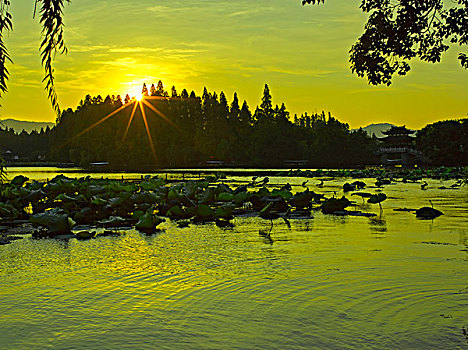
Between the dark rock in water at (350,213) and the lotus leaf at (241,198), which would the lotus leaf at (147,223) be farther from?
the dark rock in water at (350,213)

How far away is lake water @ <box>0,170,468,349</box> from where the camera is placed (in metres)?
4.91

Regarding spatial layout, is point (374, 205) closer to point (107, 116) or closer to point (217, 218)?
point (217, 218)

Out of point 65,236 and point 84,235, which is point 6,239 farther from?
point 84,235

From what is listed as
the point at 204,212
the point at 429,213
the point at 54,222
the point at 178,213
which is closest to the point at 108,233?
the point at 54,222

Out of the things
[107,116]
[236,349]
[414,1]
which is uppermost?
[107,116]

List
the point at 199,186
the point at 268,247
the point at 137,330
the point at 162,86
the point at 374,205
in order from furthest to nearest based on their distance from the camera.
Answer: the point at 162,86 < the point at 199,186 < the point at 374,205 < the point at 268,247 < the point at 137,330

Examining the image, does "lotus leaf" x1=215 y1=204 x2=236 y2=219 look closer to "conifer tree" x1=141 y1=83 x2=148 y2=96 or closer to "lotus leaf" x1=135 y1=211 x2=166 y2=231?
"lotus leaf" x1=135 y1=211 x2=166 y2=231

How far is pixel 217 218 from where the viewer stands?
13.6 metres

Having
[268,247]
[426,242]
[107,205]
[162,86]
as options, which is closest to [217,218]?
[107,205]

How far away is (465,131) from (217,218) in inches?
2449

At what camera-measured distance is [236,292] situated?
643 centimetres

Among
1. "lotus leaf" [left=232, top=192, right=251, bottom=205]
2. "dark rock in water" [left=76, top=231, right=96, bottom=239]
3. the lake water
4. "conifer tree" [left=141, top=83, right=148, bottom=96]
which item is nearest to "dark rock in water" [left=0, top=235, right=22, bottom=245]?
the lake water

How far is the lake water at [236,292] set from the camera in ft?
16.1

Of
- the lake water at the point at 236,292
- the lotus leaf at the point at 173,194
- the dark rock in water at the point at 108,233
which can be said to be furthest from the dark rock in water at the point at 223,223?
the dark rock in water at the point at 108,233
